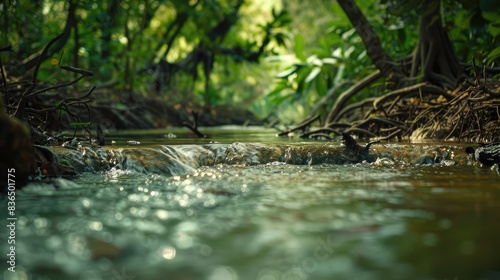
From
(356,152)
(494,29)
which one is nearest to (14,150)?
(356,152)

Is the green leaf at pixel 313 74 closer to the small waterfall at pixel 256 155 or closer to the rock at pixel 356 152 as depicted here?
the small waterfall at pixel 256 155

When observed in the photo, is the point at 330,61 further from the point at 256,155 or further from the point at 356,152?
the point at 256,155

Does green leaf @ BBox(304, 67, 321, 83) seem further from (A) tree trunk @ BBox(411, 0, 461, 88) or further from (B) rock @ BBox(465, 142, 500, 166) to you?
(B) rock @ BBox(465, 142, 500, 166)

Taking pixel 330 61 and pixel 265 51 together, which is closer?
pixel 330 61

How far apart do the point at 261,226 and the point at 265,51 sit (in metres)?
14.6

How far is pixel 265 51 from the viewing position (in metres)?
16.2

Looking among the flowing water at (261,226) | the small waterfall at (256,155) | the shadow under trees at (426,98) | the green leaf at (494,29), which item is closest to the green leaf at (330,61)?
the shadow under trees at (426,98)

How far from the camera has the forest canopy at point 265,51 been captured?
21.4ft

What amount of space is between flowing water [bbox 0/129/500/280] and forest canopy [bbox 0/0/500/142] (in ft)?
4.54

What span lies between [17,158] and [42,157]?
76 cm

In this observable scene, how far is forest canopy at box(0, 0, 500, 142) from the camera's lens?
6.52 m

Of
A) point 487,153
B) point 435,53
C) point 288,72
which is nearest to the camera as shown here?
point 487,153

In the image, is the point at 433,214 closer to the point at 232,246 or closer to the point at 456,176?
the point at 232,246

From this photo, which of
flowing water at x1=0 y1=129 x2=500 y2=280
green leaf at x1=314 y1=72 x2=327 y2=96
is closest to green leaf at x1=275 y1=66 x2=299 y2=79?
green leaf at x1=314 y1=72 x2=327 y2=96
